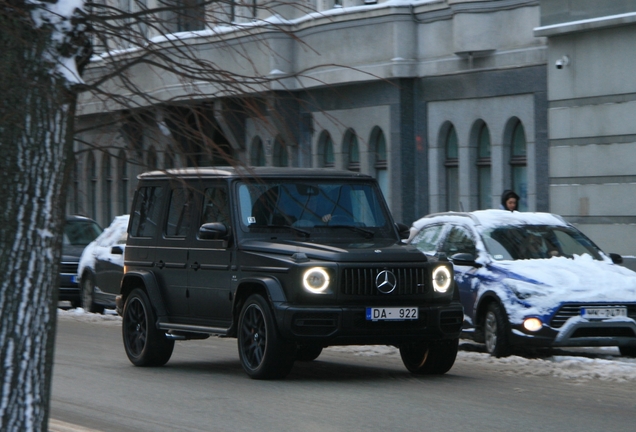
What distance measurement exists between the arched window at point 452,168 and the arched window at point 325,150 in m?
3.87

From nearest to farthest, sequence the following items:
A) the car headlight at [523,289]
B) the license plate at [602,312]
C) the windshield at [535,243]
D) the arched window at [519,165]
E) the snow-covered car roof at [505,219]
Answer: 1. the license plate at [602,312]
2. the car headlight at [523,289]
3. the windshield at [535,243]
4. the snow-covered car roof at [505,219]
5. the arched window at [519,165]

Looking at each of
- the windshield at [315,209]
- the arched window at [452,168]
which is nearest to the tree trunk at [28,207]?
the windshield at [315,209]

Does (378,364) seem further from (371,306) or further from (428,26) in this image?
(428,26)

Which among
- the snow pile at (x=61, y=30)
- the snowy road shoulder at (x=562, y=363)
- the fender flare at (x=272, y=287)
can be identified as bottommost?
the snowy road shoulder at (x=562, y=363)

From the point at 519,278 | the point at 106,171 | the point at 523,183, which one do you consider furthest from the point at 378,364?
the point at 523,183

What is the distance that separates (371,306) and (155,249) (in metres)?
3.04

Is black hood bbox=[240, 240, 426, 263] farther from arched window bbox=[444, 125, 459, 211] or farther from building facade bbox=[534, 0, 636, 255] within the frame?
arched window bbox=[444, 125, 459, 211]

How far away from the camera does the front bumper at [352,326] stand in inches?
425

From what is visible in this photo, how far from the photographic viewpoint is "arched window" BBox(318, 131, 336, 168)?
2944cm

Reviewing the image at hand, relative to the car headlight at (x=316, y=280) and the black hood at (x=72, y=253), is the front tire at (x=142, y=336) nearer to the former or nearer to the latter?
the car headlight at (x=316, y=280)

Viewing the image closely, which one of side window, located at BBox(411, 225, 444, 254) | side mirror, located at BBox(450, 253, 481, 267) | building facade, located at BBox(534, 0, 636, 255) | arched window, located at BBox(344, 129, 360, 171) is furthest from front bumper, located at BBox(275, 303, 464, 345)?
arched window, located at BBox(344, 129, 360, 171)

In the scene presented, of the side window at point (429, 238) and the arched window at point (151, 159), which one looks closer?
the arched window at point (151, 159)

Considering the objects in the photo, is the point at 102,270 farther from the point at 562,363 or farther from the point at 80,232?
the point at 562,363

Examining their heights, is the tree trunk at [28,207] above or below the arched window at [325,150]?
below
